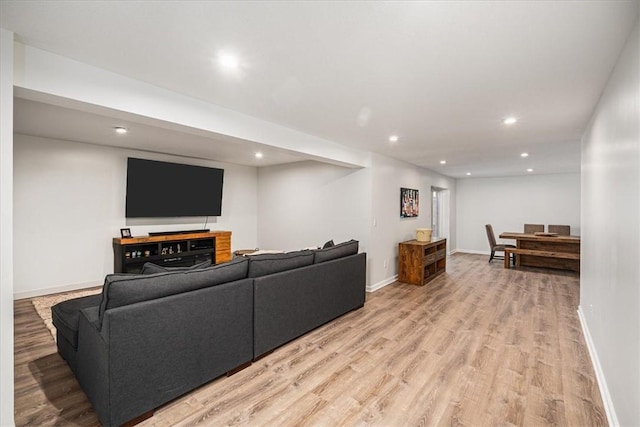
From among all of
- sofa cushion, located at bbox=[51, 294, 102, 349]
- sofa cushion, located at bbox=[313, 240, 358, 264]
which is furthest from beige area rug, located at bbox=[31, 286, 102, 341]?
sofa cushion, located at bbox=[313, 240, 358, 264]

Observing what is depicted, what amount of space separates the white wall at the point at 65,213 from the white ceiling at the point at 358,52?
1474mm

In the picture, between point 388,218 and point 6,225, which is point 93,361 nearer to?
point 6,225

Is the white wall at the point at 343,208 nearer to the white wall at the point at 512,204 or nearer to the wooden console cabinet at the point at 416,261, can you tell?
the wooden console cabinet at the point at 416,261

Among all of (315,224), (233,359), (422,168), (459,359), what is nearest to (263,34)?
(233,359)

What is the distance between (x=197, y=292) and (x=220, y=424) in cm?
86

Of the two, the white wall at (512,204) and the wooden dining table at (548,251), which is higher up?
the white wall at (512,204)

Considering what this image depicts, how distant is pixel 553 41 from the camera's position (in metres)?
1.68

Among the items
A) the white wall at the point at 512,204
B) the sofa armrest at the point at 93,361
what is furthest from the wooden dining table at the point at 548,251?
the sofa armrest at the point at 93,361

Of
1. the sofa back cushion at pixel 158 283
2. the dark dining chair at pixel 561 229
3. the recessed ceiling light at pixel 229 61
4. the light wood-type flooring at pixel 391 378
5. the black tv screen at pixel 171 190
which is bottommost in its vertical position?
the light wood-type flooring at pixel 391 378

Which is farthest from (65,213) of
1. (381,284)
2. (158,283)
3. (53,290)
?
(381,284)

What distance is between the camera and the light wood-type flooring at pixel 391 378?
1.95m

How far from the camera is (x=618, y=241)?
1.87 metres

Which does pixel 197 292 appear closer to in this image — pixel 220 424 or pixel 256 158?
pixel 220 424

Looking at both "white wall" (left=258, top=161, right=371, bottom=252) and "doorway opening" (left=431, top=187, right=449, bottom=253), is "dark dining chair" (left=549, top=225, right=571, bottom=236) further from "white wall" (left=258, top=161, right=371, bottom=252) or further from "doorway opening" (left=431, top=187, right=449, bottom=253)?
"white wall" (left=258, top=161, right=371, bottom=252)
